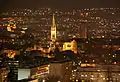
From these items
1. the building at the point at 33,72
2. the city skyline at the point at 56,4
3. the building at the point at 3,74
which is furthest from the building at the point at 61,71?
the city skyline at the point at 56,4

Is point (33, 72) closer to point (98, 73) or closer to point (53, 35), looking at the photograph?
point (98, 73)

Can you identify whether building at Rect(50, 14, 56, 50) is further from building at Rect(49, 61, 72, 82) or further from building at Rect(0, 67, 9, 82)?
building at Rect(0, 67, 9, 82)

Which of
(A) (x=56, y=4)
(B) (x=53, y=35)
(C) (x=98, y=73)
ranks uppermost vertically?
(A) (x=56, y=4)

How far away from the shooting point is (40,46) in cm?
433

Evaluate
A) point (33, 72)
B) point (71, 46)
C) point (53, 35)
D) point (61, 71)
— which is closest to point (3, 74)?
point (33, 72)

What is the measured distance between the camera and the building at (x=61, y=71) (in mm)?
3458

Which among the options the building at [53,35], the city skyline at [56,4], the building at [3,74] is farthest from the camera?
the building at [53,35]

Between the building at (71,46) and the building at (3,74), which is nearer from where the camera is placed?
the building at (3,74)

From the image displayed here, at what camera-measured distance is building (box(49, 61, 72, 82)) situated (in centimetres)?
346

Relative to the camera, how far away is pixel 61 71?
3510 millimetres

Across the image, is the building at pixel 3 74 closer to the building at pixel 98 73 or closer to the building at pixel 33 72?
the building at pixel 33 72

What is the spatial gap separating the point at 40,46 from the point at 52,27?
362 millimetres

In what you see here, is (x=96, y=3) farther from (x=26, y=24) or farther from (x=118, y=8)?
(x=26, y=24)

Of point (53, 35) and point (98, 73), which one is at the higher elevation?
point (53, 35)
